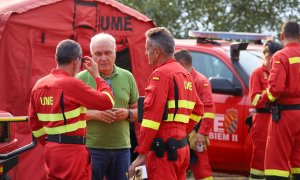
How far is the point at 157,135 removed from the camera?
6.19 meters

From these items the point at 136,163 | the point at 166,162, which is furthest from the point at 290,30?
the point at 136,163

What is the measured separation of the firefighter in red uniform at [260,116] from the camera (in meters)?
9.14

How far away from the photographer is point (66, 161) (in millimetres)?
6133

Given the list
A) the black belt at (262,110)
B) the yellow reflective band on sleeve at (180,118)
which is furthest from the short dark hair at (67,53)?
the black belt at (262,110)

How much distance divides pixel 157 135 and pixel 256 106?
323cm

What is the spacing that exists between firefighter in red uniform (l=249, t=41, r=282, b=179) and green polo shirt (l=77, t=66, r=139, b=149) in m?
2.32

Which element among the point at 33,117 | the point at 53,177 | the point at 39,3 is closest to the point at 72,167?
the point at 53,177

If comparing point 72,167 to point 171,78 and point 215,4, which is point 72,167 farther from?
point 215,4

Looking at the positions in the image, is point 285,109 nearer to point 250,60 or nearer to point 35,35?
point 250,60

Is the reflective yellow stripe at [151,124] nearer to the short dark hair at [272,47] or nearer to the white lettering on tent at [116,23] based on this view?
the white lettering on tent at [116,23]

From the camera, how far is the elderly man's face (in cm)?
707

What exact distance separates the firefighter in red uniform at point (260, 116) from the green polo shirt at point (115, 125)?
2320 millimetres

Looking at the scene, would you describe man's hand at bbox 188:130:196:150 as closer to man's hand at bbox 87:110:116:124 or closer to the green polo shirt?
the green polo shirt

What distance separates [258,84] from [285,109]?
0.75 meters
